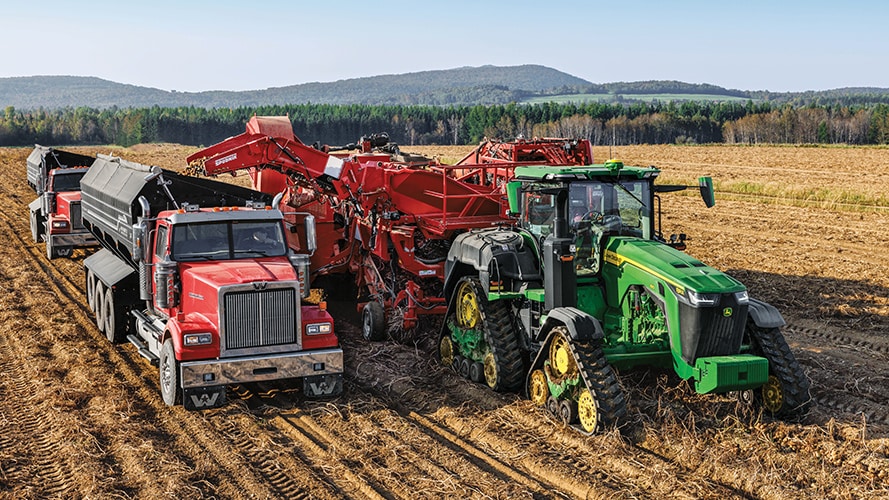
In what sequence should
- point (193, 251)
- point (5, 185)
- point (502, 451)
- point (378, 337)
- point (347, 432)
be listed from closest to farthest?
point (502, 451) < point (347, 432) < point (193, 251) < point (378, 337) < point (5, 185)

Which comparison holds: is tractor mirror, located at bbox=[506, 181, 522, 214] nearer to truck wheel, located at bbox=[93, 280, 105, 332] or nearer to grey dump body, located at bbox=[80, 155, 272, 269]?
grey dump body, located at bbox=[80, 155, 272, 269]

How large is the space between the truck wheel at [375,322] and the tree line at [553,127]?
102m

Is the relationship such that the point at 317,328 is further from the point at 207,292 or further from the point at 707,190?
the point at 707,190

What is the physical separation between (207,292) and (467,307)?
3315 mm

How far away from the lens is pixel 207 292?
35.8 ft

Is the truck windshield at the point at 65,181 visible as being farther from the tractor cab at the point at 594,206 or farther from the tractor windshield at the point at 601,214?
the tractor windshield at the point at 601,214

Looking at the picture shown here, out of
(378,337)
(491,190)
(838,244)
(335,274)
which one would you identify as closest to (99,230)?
(335,274)

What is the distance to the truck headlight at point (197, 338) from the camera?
34.6 feet

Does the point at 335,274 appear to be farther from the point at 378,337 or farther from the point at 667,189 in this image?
the point at 667,189

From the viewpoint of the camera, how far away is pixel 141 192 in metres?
13.4

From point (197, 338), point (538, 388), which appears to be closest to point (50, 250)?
point (197, 338)

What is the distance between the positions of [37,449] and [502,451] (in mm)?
4793

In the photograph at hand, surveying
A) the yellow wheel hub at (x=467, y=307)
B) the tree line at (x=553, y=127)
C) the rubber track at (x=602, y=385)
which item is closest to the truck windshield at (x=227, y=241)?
the yellow wheel hub at (x=467, y=307)

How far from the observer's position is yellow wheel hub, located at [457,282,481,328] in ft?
38.4
